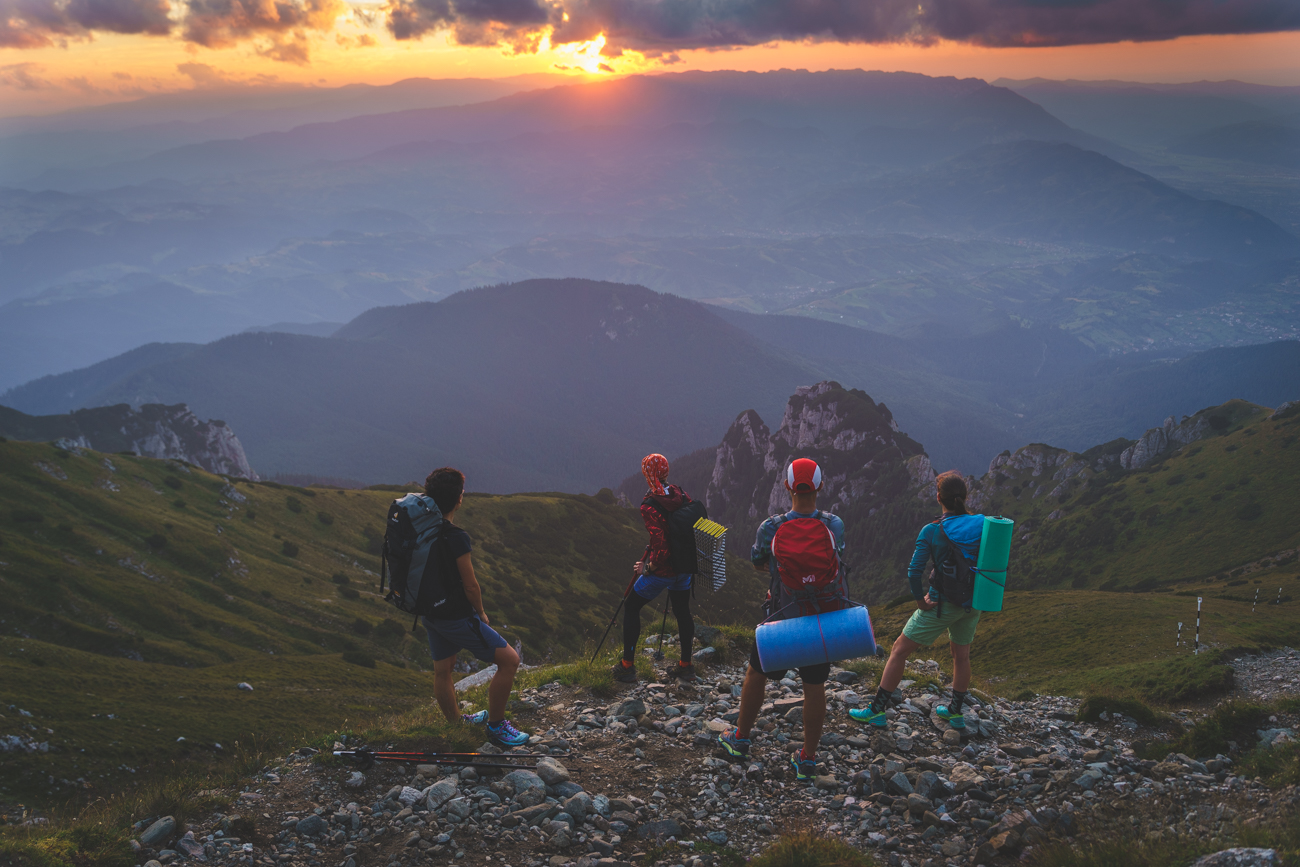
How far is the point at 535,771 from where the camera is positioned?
1081 centimetres

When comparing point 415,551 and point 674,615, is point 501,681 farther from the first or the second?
point 674,615

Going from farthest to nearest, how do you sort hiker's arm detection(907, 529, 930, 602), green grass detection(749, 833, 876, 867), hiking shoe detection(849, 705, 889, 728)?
hiking shoe detection(849, 705, 889, 728) → hiker's arm detection(907, 529, 930, 602) → green grass detection(749, 833, 876, 867)

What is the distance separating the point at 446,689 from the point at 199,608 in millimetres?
48923

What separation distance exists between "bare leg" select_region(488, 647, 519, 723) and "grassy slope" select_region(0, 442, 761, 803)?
2620mm

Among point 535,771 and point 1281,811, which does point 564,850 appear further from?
point 1281,811

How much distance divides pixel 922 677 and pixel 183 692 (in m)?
29.6

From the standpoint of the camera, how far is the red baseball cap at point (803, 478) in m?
10.4

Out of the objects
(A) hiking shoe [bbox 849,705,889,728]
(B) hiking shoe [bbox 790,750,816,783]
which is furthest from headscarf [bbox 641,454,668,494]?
(A) hiking shoe [bbox 849,705,889,728]

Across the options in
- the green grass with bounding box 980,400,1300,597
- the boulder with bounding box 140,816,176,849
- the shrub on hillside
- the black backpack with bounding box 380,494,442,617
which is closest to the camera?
the boulder with bounding box 140,816,176,849

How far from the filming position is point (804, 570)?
33.6ft

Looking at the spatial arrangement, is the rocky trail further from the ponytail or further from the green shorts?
the ponytail

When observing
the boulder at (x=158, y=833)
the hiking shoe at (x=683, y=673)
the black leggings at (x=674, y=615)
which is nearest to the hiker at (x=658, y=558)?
the black leggings at (x=674, y=615)

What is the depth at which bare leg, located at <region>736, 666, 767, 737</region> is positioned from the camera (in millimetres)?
10961

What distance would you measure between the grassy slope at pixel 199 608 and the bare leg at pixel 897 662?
9.23m
